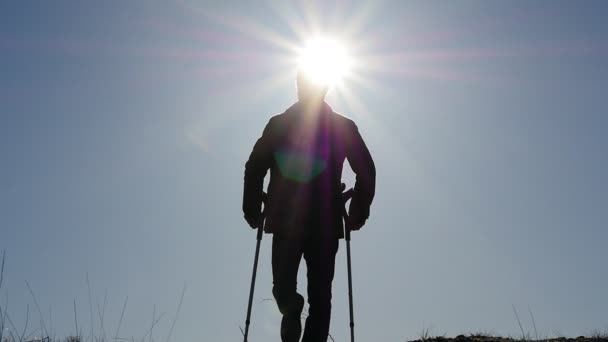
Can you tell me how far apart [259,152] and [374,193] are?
121 centimetres

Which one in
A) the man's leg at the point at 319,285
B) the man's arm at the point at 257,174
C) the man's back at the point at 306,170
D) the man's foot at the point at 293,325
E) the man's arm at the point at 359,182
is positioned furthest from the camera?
the man's arm at the point at 359,182

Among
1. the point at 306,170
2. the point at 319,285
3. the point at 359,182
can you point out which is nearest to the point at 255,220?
the point at 306,170

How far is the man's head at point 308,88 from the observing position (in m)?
6.92

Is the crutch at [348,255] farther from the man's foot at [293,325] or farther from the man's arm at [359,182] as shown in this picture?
the man's foot at [293,325]

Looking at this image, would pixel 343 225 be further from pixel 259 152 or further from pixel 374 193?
pixel 259 152

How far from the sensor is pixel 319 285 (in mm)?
6555

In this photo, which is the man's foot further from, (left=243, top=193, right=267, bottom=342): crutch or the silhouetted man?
(left=243, top=193, right=267, bottom=342): crutch

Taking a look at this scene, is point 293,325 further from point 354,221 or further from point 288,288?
point 354,221

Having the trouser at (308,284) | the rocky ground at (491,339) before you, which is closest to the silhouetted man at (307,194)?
the trouser at (308,284)

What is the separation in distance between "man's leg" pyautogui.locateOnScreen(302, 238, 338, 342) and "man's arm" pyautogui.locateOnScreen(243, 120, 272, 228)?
2.15 ft

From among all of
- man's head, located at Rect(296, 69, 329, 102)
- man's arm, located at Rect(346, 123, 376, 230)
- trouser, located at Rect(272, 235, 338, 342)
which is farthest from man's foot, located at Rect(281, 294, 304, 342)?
man's head, located at Rect(296, 69, 329, 102)

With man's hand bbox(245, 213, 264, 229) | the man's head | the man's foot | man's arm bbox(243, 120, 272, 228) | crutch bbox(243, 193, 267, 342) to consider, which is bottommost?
the man's foot

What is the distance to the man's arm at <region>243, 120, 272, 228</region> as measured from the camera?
22.6ft

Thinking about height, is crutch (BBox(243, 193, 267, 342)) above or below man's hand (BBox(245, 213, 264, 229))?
below
